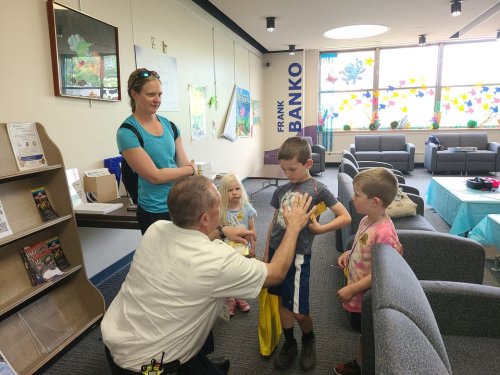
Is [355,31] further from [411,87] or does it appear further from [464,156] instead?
[464,156]

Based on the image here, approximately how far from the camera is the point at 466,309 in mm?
1448

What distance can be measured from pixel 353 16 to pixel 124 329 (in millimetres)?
5646

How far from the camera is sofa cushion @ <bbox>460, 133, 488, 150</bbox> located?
7.43 metres

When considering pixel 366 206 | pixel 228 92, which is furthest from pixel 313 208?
pixel 228 92

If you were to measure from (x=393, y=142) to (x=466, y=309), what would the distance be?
22.7 ft

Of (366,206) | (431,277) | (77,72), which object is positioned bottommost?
(431,277)

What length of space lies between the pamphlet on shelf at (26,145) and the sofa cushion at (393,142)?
7.19 meters

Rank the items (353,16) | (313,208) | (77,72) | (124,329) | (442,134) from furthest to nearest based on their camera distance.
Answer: (442,134) → (353,16) → (77,72) → (313,208) → (124,329)

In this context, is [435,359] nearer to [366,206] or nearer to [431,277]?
[366,206]

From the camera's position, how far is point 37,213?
2.05 meters

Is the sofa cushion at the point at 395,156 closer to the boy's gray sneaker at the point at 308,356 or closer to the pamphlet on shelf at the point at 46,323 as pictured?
the boy's gray sneaker at the point at 308,356

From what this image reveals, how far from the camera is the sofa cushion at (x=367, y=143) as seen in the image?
A: 25.8 ft

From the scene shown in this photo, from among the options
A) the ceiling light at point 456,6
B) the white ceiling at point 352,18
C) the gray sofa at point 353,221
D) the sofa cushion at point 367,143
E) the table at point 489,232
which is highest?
the white ceiling at point 352,18

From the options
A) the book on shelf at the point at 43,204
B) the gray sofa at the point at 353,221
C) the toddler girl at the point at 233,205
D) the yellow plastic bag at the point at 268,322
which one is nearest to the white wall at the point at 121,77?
the book on shelf at the point at 43,204
